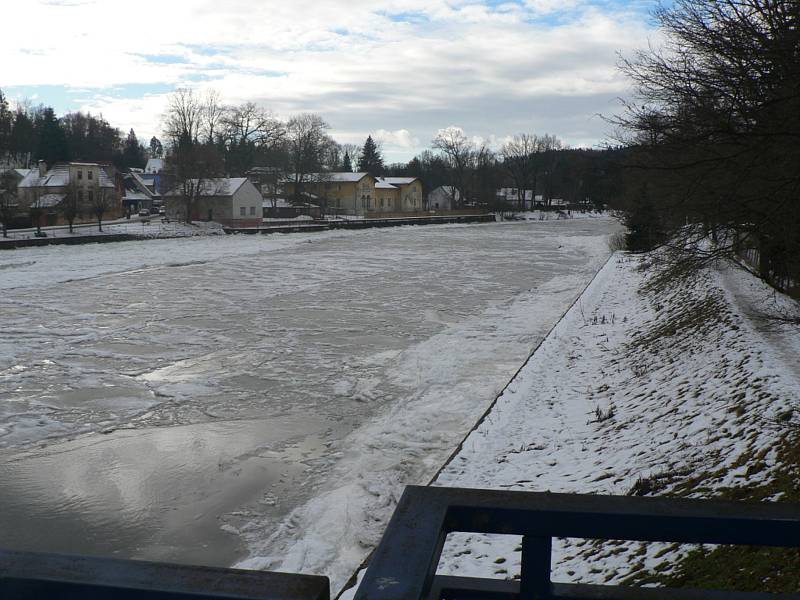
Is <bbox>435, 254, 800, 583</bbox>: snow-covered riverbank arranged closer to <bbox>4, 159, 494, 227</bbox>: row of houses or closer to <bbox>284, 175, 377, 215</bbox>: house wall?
<bbox>4, 159, 494, 227</bbox>: row of houses

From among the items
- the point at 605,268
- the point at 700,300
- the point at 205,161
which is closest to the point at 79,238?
the point at 205,161

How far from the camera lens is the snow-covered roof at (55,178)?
73.4 meters

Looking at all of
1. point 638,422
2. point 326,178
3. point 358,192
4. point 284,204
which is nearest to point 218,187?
point 284,204

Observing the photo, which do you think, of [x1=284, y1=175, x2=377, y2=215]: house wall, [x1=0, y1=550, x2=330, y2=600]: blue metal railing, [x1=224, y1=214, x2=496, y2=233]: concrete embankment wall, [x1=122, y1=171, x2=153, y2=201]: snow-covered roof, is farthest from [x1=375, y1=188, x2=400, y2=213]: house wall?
[x1=0, y1=550, x2=330, y2=600]: blue metal railing

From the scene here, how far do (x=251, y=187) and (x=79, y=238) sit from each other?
25770 millimetres

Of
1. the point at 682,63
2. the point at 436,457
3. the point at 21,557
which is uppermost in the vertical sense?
the point at 682,63

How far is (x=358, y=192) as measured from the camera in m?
102

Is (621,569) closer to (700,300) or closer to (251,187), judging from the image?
(700,300)

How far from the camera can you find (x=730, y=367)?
10281mm

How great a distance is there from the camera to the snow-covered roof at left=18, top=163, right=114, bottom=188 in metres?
73.4

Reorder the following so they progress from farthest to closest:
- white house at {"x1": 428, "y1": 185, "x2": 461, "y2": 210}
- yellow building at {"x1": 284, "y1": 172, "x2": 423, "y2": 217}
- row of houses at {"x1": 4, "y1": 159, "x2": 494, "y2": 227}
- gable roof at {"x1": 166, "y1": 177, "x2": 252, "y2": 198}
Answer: white house at {"x1": 428, "y1": 185, "x2": 461, "y2": 210} < yellow building at {"x1": 284, "y1": 172, "x2": 423, "y2": 217} < gable roof at {"x1": 166, "y1": 177, "x2": 252, "y2": 198} < row of houses at {"x1": 4, "y1": 159, "x2": 494, "y2": 227}

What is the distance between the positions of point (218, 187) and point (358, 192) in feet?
112

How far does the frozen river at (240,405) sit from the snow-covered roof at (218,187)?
43.3m

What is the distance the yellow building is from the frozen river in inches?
2689
